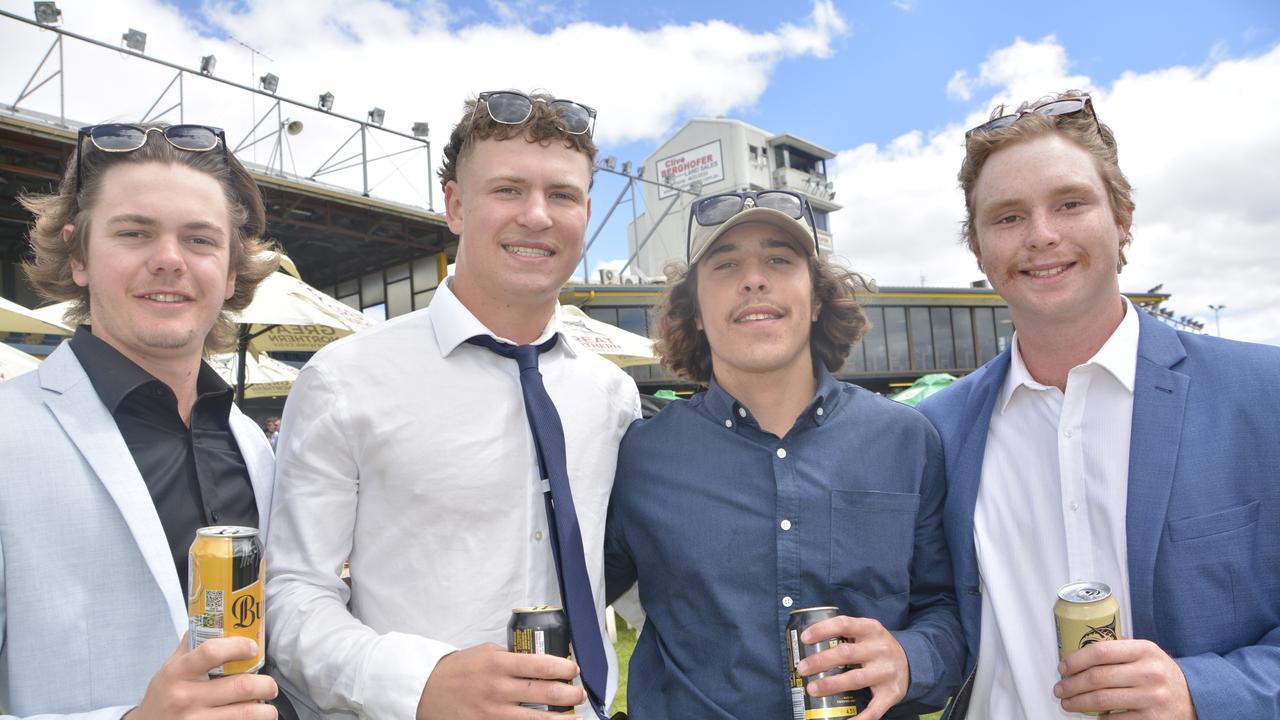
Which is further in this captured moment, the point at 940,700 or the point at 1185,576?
the point at 940,700

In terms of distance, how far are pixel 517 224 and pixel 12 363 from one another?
214 inches

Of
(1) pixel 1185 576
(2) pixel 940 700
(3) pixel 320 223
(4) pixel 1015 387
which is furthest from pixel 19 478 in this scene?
(3) pixel 320 223

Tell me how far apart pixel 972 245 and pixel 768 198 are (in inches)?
28.0

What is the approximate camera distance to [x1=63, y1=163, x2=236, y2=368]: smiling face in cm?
198

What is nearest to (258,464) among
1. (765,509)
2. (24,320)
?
(765,509)

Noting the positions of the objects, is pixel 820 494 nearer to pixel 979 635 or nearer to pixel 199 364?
pixel 979 635

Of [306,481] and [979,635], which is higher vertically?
[306,481]

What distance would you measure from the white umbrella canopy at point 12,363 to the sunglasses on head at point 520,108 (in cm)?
494

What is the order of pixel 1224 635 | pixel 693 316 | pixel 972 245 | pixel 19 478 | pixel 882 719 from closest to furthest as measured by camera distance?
pixel 19 478, pixel 1224 635, pixel 882 719, pixel 972 245, pixel 693 316

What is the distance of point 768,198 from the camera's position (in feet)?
8.22

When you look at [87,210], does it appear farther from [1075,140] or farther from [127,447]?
[1075,140]

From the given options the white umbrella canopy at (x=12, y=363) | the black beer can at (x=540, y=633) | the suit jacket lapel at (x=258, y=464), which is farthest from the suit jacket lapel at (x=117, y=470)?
the white umbrella canopy at (x=12, y=363)

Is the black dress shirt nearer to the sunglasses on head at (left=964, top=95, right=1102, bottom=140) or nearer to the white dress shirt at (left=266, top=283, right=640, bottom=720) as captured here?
the white dress shirt at (left=266, top=283, right=640, bottom=720)

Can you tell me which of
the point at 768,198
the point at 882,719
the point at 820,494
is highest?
the point at 768,198
